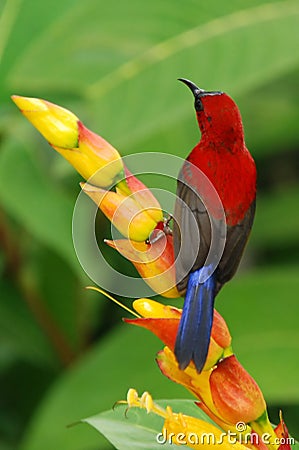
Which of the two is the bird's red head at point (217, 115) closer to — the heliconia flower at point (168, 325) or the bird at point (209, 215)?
the bird at point (209, 215)

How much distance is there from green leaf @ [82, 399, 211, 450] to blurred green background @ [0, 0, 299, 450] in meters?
0.42

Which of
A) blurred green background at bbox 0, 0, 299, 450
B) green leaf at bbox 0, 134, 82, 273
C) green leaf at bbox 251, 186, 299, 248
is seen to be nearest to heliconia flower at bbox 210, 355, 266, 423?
blurred green background at bbox 0, 0, 299, 450

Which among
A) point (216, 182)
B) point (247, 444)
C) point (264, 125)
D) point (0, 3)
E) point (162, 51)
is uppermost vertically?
point (264, 125)

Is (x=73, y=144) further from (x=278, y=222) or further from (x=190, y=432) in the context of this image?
(x=278, y=222)

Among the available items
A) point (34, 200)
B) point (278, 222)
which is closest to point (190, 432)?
point (34, 200)

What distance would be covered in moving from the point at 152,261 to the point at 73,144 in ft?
0.27

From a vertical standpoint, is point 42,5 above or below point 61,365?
above

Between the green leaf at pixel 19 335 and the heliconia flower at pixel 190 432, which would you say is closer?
the heliconia flower at pixel 190 432

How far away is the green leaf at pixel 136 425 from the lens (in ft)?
2.06

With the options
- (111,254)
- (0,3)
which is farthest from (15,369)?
(0,3)

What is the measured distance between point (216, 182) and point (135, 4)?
749mm

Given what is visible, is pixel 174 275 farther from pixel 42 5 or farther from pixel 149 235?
pixel 42 5

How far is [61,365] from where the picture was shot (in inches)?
57.6

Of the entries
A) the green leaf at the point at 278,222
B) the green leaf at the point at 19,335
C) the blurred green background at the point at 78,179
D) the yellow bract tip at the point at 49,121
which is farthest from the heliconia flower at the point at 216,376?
the green leaf at the point at 278,222
